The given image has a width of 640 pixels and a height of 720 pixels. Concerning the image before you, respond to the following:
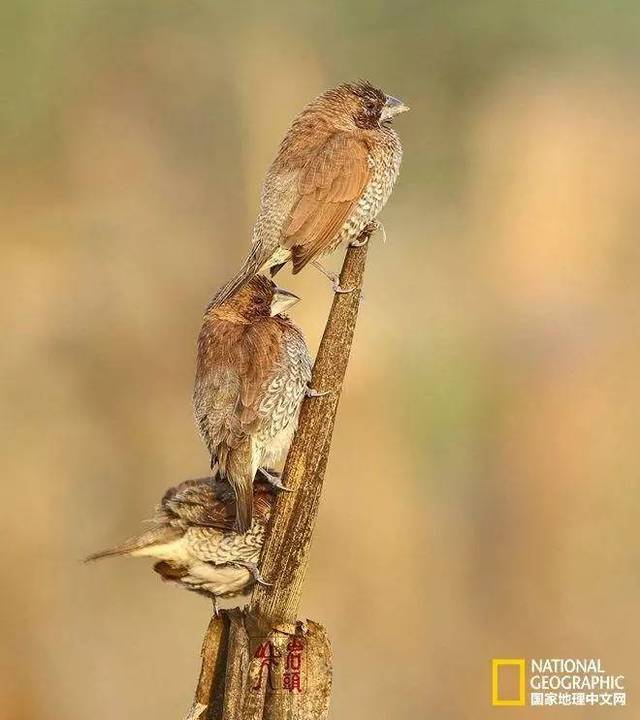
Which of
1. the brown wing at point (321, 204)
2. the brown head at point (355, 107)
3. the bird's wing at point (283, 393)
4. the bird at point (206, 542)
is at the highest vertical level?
the brown head at point (355, 107)

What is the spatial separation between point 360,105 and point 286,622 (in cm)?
209

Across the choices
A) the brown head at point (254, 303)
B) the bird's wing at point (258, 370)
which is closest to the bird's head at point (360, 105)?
the brown head at point (254, 303)

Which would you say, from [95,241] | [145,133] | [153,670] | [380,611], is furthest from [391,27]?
[153,670]

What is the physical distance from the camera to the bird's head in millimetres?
4309

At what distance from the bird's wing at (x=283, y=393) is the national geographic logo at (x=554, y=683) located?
214 centimetres

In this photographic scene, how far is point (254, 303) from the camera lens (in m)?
3.70

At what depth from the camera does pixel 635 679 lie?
596 cm

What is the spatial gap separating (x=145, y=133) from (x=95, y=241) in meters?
0.78

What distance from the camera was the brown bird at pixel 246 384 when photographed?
3547 mm

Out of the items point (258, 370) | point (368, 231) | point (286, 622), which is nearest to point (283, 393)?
point (258, 370)

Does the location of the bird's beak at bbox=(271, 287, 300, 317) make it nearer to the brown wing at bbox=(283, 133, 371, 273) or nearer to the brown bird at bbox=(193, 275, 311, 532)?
the brown bird at bbox=(193, 275, 311, 532)

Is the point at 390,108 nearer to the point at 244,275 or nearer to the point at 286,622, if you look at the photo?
the point at 244,275

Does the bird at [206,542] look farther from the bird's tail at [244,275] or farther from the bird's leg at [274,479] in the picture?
the bird's tail at [244,275]

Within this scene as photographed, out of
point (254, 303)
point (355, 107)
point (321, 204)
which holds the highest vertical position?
point (355, 107)
